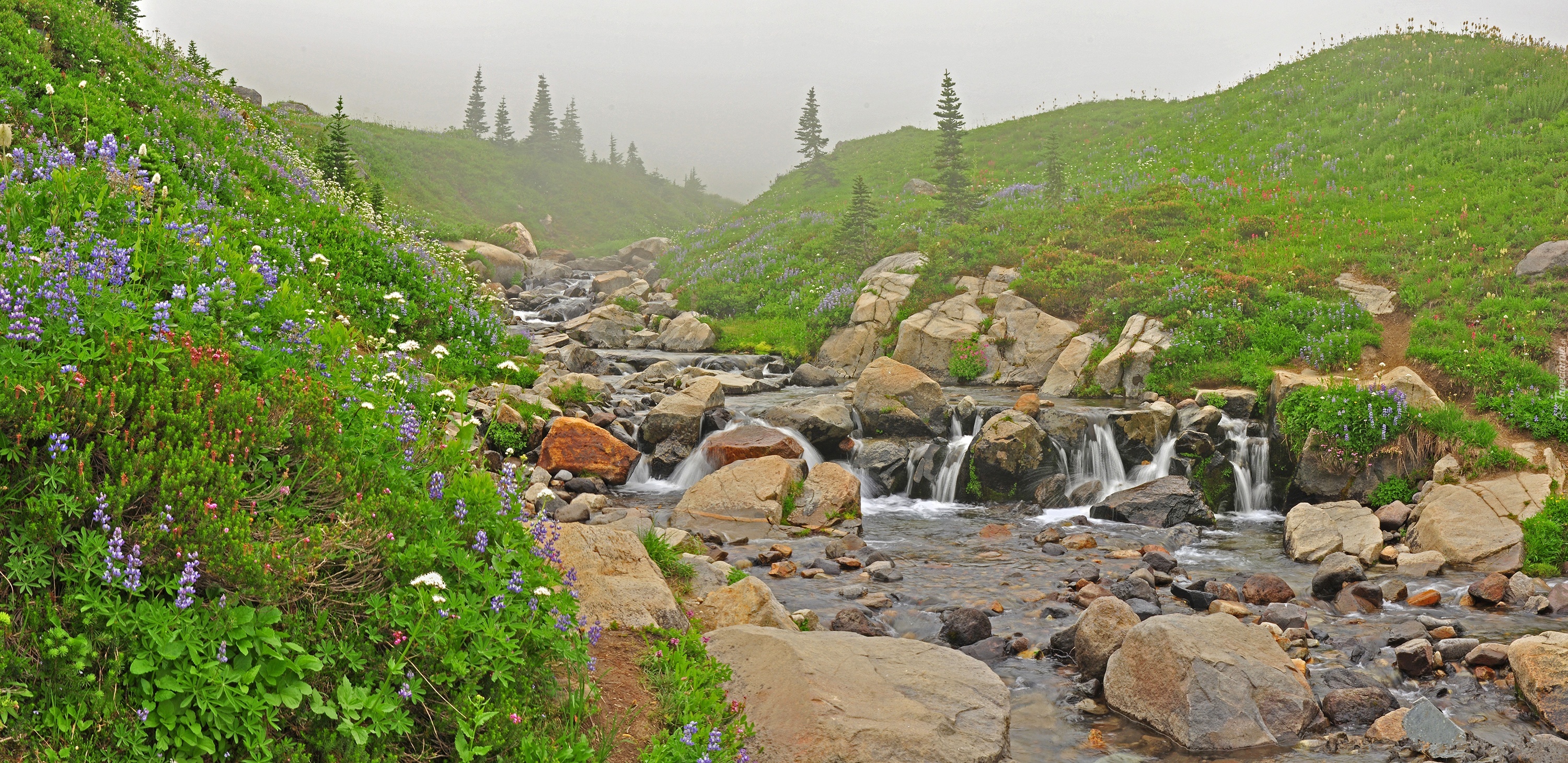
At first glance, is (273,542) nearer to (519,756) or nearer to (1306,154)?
(519,756)

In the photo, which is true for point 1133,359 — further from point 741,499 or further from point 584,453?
point 584,453

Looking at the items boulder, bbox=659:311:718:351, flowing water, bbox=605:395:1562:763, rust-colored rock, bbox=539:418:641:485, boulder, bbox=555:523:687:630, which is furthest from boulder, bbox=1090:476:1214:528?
boulder, bbox=659:311:718:351

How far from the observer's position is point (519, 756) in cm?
411

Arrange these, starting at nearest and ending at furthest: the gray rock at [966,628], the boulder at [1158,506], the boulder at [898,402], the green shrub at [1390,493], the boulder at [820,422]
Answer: the gray rock at [966,628] < the green shrub at [1390,493] < the boulder at [1158,506] < the boulder at [820,422] < the boulder at [898,402]

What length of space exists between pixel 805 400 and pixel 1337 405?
9.83 meters

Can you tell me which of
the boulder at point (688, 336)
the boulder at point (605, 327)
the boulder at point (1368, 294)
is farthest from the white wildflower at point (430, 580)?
the boulder at point (605, 327)

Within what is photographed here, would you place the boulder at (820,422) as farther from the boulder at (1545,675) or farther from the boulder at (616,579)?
the boulder at (1545,675)

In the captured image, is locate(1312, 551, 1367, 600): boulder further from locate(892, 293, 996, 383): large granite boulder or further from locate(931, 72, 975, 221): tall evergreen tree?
locate(931, 72, 975, 221): tall evergreen tree

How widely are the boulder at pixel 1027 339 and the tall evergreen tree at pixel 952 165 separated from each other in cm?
1036

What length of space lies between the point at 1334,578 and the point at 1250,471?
5.27m

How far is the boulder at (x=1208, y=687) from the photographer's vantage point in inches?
259

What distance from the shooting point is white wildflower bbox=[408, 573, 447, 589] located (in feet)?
13.0

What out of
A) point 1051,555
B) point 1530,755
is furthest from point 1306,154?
point 1530,755

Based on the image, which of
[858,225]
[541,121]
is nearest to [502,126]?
[541,121]
